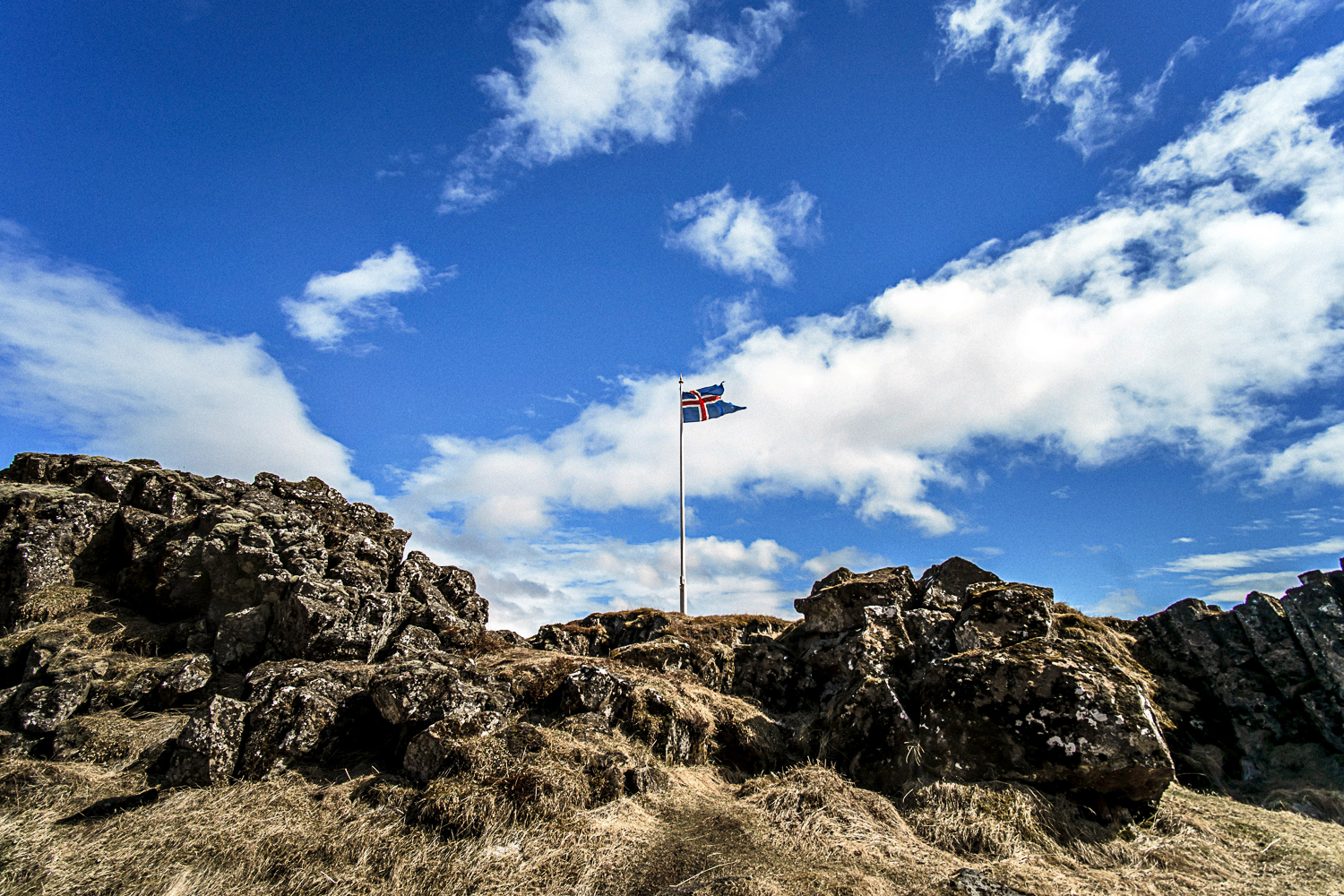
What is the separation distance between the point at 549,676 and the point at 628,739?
2.01 m

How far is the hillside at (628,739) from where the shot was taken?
737cm

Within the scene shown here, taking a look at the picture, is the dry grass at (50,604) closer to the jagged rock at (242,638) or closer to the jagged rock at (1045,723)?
the jagged rock at (242,638)

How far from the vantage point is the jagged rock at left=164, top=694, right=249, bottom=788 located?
889 cm

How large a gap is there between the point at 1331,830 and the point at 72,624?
23920mm

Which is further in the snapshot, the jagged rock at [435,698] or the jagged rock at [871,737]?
the jagged rock at [435,698]

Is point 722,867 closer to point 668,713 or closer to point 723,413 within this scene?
point 668,713

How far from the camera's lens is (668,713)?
11.3 metres

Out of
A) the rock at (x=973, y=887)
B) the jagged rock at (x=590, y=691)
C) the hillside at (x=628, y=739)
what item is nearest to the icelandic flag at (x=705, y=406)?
the hillside at (x=628, y=739)

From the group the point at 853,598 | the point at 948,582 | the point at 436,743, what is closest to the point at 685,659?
the point at 853,598

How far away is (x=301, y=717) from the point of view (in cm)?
981

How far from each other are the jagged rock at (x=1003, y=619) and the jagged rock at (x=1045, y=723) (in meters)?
1.82

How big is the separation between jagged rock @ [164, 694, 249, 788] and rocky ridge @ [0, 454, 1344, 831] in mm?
30

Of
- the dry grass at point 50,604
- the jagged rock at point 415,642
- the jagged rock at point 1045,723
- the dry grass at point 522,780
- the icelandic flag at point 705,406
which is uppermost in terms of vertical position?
the icelandic flag at point 705,406

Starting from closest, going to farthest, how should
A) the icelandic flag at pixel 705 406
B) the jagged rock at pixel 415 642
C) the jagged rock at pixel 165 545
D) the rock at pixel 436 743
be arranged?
1. the rock at pixel 436 743
2. the jagged rock at pixel 415 642
3. the jagged rock at pixel 165 545
4. the icelandic flag at pixel 705 406
